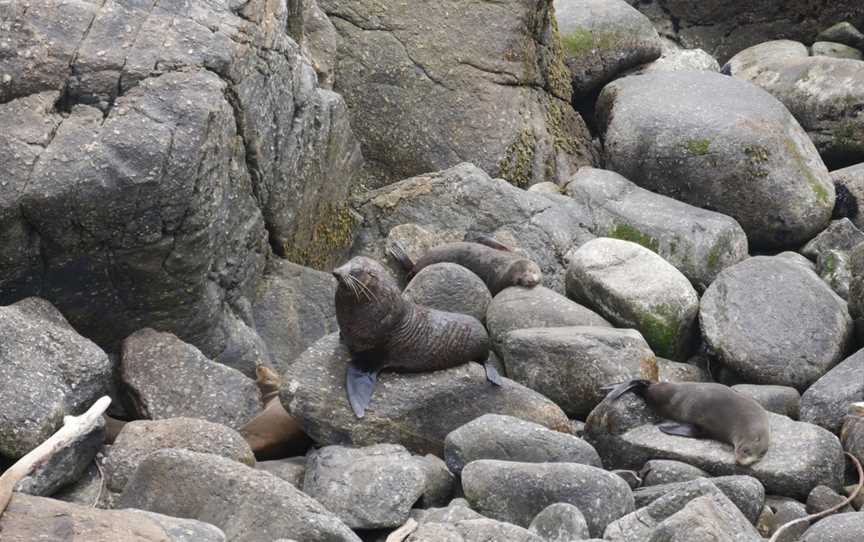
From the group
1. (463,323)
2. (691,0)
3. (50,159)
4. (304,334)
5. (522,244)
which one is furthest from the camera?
(691,0)

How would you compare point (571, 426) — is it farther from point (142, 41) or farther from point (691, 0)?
point (691, 0)

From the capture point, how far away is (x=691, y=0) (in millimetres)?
18141

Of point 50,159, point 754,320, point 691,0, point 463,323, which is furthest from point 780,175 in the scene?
point 50,159

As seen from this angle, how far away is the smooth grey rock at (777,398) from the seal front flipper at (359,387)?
2.85m

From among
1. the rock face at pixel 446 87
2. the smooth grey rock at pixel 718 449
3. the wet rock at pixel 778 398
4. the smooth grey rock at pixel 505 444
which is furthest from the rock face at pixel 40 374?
the rock face at pixel 446 87

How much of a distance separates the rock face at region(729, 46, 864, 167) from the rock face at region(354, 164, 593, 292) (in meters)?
3.42

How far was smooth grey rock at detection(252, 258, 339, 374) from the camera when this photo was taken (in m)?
10.5

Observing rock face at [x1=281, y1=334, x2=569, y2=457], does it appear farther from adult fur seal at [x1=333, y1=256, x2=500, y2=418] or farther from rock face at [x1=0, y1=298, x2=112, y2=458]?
rock face at [x1=0, y1=298, x2=112, y2=458]

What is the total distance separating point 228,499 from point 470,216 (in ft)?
20.3

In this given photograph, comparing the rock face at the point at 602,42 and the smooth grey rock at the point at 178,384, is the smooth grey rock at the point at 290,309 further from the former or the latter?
the rock face at the point at 602,42

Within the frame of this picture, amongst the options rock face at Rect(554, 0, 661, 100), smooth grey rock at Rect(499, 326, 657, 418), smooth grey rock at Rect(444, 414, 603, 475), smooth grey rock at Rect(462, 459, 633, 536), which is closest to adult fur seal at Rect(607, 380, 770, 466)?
smooth grey rock at Rect(499, 326, 657, 418)

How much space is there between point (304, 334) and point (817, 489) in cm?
397

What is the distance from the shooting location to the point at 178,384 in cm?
899

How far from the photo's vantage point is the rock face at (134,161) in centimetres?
851
